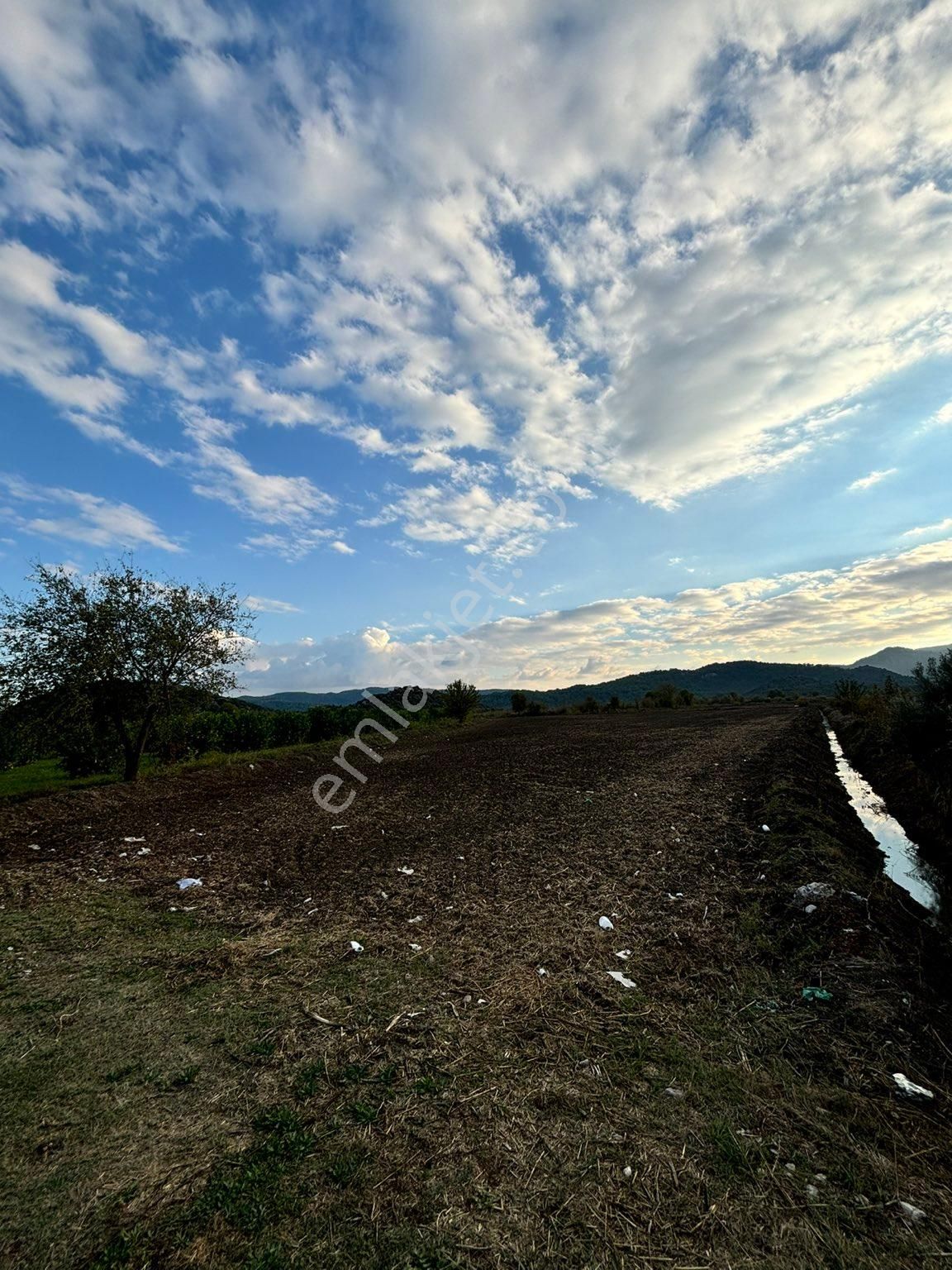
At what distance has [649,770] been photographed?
1620 centimetres

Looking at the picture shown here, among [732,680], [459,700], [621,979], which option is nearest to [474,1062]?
[621,979]

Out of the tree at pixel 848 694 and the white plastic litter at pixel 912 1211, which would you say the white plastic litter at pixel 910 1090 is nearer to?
the white plastic litter at pixel 912 1211

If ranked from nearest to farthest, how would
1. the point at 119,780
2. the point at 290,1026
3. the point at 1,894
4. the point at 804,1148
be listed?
the point at 804,1148, the point at 290,1026, the point at 1,894, the point at 119,780

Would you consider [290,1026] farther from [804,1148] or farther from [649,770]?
[649,770]

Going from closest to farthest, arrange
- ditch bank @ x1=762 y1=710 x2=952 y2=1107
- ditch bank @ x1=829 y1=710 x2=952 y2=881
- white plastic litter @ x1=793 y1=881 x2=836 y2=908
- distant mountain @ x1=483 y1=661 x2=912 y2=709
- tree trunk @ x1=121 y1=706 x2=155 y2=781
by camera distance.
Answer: ditch bank @ x1=762 y1=710 x2=952 y2=1107 → white plastic litter @ x1=793 y1=881 x2=836 y2=908 → ditch bank @ x1=829 y1=710 x2=952 y2=881 → tree trunk @ x1=121 y1=706 x2=155 y2=781 → distant mountain @ x1=483 y1=661 x2=912 y2=709

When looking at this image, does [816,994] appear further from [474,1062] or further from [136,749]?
[136,749]

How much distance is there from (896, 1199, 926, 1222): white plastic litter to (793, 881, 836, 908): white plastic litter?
3.64m

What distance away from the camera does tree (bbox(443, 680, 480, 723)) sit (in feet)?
150

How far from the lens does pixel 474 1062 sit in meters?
3.58

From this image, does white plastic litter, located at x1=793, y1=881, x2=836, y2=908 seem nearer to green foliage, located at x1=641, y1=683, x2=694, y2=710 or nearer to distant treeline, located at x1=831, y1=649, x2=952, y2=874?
distant treeline, located at x1=831, y1=649, x2=952, y2=874

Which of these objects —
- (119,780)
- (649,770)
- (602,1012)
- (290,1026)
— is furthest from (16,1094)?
(649,770)

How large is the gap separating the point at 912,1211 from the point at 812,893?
3.93 m

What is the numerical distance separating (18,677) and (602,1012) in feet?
49.0

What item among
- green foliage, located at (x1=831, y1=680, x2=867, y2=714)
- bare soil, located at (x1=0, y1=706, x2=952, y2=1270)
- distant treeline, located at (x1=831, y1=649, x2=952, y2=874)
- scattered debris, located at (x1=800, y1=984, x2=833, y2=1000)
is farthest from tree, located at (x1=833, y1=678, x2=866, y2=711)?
scattered debris, located at (x1=800, y1=984, x2=833, y2=1000)
